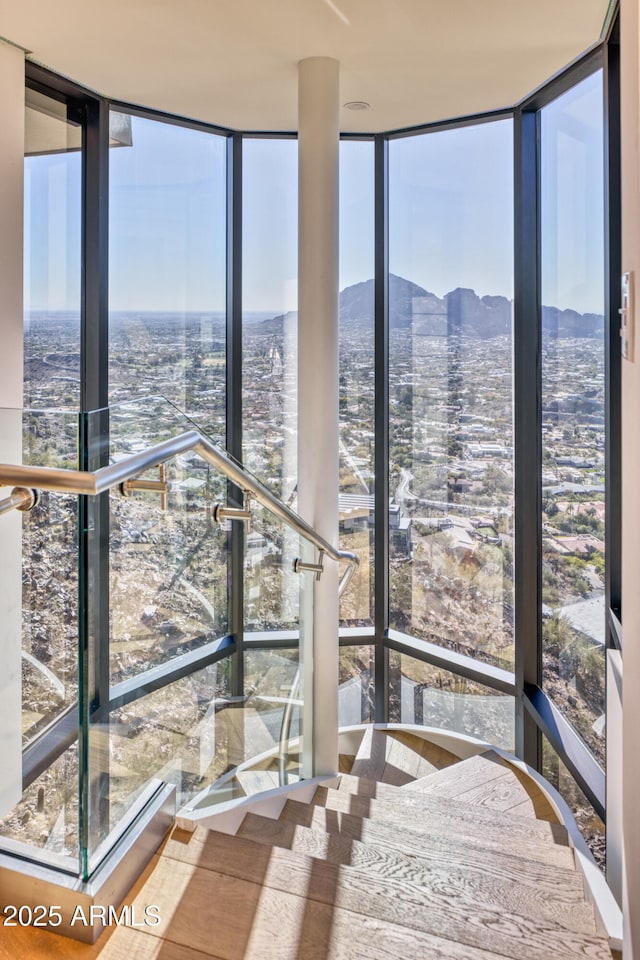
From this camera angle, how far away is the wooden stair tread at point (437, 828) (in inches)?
83.9

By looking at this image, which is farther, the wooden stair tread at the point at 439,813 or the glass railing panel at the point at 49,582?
the wooden stair tread at the point at 439,813

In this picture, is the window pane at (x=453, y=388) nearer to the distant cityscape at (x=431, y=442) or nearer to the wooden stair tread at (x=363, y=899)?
the distant cityscape at (x=431, y=442)

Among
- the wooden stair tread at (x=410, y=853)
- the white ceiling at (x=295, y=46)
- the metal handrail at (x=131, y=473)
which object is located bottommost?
the wooden stair tread at (x=410, y=853)

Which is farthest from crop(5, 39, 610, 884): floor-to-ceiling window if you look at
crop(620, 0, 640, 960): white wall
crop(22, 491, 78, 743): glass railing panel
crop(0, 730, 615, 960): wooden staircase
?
crop(620, 0, 640, 960): white wall

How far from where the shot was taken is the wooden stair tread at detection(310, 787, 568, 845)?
2443mm

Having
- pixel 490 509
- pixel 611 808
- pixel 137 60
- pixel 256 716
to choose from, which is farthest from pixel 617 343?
pixel 137 60

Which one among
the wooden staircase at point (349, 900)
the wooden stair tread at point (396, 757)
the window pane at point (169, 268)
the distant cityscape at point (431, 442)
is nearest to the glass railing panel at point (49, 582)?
the wooden staircase at point (349, 900)

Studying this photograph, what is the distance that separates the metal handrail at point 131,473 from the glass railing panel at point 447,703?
6.13 feet

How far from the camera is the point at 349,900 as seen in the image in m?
1.44

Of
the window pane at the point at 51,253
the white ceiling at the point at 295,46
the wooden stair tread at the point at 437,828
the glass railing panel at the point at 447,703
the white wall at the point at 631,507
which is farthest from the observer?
the glass railing panel at the point at 447,703

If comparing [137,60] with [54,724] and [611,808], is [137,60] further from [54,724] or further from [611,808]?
[611,808]

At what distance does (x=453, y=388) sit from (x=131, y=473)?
2.54 meters

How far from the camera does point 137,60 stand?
2766 millimetres

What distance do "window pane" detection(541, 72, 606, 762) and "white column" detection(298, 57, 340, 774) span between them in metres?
0.97
